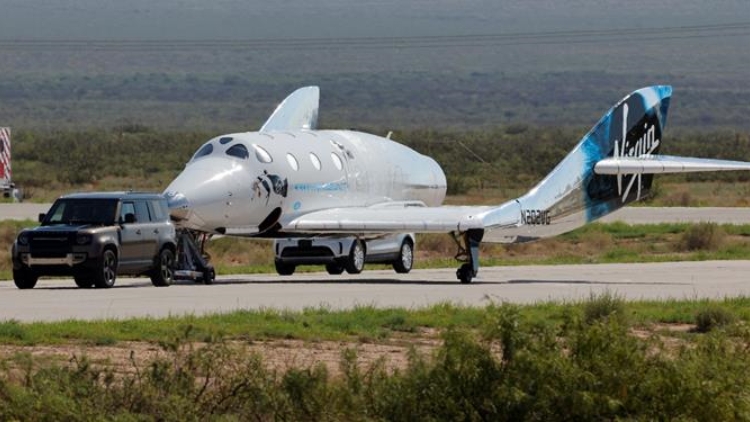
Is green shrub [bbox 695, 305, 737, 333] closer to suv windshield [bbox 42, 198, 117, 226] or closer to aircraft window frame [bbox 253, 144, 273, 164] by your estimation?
suv windshield [bbox 42, 198, 117, 226]

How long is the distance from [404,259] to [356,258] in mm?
2248

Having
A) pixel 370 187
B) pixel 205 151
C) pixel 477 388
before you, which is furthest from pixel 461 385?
pixel 370 187

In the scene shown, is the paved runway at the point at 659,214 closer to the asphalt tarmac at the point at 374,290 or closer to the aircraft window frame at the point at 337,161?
the asphalt tarmac at the point at 374,290

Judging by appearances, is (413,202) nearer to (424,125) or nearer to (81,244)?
(81,244)

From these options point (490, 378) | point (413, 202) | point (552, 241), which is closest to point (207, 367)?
point (490, 378)

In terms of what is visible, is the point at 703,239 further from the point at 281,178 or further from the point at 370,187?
the point at 281,178

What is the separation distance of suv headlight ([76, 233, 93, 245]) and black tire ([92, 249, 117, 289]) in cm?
41

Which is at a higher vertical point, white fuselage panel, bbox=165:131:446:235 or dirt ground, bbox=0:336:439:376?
white fuselage panel, bbox=165:131:446:235

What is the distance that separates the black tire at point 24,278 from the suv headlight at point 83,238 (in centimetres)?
106

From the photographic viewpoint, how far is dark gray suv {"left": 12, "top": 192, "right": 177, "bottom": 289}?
2945 centimetres

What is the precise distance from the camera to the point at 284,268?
36.5m

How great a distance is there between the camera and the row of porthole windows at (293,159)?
34.2m

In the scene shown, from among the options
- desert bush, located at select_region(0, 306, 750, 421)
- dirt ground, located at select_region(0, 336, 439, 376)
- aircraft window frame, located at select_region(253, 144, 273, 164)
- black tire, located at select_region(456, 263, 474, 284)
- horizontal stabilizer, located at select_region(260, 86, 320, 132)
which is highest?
horizontal stabilizer, located at select_region(260, 86, 320, 132)

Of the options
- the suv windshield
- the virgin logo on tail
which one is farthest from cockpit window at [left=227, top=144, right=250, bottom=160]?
the virgin logo on tail
